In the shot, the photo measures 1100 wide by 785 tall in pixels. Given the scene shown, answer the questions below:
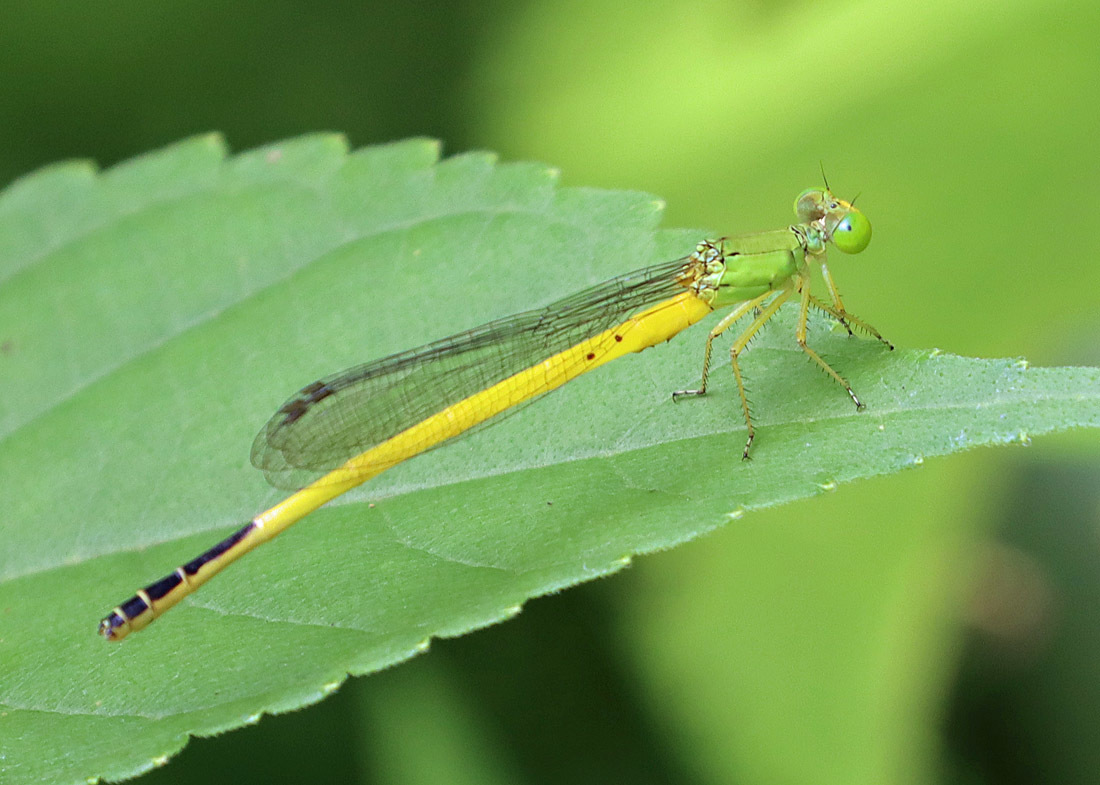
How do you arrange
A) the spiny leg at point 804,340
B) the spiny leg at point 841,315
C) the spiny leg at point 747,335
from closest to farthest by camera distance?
the spiny leg at point 804,340, the spiny leg at point 747,335, the spiny leg at point 841,315

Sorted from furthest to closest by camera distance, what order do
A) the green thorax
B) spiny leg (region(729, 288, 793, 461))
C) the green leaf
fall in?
the green thorax
spiny leg (region(729, 288, 793, 461))
the green leaf

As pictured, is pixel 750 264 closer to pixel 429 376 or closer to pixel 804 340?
pixel 804 340

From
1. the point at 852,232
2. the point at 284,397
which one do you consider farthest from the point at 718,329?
the point at 284,397

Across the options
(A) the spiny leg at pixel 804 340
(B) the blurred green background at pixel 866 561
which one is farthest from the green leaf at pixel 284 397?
(B) the blurred green background at pixel 866 561

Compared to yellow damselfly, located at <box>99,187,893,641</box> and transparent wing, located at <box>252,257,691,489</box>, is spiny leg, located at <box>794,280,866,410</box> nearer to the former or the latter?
yellow damselfly, located at <box>99,187,893,641</box>

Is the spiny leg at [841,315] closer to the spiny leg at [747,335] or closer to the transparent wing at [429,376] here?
the spiny leg at [747,335]

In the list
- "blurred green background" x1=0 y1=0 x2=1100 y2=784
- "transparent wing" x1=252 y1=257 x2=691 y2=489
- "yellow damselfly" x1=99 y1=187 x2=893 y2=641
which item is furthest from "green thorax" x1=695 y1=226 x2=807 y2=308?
"blurred green background" x1=0 y1=0 x2=1100 y2=784
